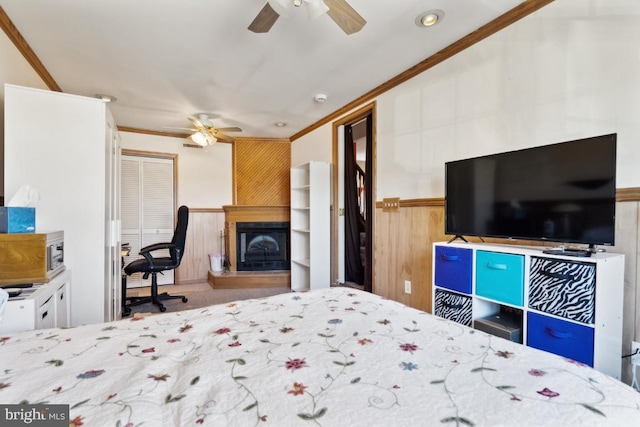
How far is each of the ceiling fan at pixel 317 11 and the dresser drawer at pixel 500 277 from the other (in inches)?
63.2

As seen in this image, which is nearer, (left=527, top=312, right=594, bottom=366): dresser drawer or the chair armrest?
(left=527, top=312, right=594, bottom=366): dresser drawer

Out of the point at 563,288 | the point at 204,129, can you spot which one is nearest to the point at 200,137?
the point at 204,129

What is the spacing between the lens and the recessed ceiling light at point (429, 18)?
2.06 meters

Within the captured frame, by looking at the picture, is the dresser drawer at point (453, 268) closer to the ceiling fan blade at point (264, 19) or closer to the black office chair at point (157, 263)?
the ceiling fan blade at point (264, 19)

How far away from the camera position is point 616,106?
5.39 feet

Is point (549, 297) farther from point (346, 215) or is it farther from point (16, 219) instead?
point (16, 219)

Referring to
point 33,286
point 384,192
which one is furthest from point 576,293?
point 33,286

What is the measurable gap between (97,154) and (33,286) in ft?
3.22

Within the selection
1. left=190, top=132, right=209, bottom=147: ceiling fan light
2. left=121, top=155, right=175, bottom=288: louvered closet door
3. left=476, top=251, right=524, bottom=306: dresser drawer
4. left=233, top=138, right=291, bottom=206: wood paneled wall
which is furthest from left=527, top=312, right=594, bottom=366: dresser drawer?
left=121, top=155, right=175, bottom=288: louvered closet door

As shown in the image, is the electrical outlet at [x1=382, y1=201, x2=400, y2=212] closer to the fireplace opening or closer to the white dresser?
the fireplace opening

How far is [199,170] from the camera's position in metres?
5.13

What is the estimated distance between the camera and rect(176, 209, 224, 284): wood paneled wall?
16.3ft

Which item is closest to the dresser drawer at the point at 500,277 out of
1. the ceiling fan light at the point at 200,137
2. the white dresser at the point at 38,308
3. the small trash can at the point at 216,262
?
the white dresser at the point at 38,308

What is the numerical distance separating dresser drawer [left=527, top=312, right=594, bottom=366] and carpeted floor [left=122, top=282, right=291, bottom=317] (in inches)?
125
